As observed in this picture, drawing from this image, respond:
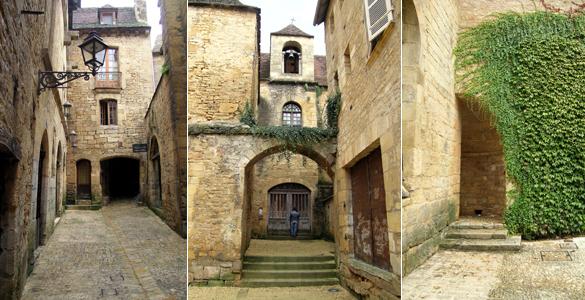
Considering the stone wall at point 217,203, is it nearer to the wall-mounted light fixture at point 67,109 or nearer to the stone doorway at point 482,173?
the stone doorway at point 482,173

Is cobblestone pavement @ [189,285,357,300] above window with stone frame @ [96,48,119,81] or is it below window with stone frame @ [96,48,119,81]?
below

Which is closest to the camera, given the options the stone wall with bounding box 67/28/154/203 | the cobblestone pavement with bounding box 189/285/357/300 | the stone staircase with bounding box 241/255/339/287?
the cobblestone pavement with bounding box 189/285/357/300

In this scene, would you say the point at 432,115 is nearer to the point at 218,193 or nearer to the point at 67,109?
the point at 218,193

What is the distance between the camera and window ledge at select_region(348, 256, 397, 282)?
5.20m

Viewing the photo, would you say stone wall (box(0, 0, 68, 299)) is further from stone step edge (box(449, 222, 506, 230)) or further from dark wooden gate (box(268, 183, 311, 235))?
dark wooden gate (box(268, 183, 311, 235))

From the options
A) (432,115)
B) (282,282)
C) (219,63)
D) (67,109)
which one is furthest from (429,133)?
(67,109)

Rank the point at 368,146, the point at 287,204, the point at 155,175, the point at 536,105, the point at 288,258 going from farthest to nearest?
1. the point at 287,204
2. the point at 155,175
3. the point at 288,258
4. the point at 536,105
5. the point at 368,146

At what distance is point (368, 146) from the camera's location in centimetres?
555

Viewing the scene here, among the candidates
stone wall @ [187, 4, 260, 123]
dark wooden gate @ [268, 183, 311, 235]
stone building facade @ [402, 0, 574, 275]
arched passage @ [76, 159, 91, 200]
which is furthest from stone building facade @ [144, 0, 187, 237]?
arched passage @ [76, 159, 91, 200]

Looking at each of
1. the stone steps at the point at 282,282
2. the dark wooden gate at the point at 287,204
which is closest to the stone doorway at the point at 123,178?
the dark wooden gate at the point at 287,204

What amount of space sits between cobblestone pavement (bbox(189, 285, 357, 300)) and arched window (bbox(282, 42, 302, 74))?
12.0 m

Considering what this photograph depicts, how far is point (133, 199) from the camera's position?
56.9 feet

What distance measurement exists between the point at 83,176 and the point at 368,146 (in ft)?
50.7

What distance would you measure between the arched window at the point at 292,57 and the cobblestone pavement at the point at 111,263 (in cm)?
945
